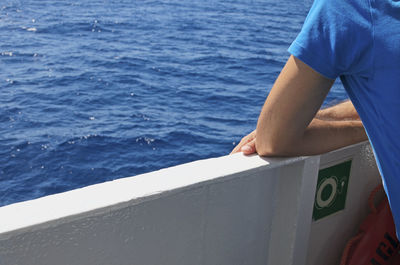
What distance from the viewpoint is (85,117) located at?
9.30 metres

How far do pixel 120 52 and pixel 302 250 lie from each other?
13.3m

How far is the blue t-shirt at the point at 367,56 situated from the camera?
0.93 m

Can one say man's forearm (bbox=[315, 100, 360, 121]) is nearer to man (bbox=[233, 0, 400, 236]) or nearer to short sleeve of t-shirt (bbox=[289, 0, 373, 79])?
man (bbox=[233, 0, 400, 236])

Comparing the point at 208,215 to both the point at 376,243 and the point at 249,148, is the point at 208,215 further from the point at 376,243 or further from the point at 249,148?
the point at 376,243

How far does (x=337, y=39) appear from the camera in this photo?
952mm

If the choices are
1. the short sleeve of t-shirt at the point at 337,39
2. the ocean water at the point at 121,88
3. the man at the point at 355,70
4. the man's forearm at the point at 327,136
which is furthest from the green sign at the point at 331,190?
the ocean water at the point at 121,88

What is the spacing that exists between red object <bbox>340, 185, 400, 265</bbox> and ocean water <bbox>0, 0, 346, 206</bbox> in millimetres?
5335

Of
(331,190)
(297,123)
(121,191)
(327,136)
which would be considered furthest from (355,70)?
(331,190)

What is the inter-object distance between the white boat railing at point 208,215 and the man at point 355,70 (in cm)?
26

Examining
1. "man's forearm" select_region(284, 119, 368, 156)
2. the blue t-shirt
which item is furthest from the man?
"man's forearm" select_region(284, 119, 368, 156)

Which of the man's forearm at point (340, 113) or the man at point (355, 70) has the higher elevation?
the man at point (355, 70)

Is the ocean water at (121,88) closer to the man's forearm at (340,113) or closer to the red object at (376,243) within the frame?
the red object at (376,243)

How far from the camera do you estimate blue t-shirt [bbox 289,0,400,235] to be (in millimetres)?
927

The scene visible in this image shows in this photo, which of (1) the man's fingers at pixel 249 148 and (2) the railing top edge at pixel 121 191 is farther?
(1) the man's fingers at pixel 249 148
